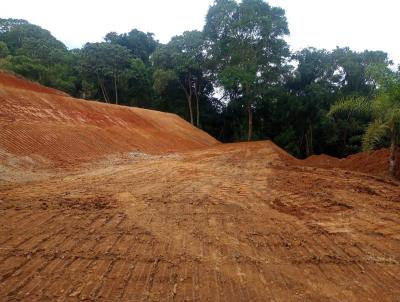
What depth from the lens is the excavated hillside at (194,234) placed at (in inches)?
160

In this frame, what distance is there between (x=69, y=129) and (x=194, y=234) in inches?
496

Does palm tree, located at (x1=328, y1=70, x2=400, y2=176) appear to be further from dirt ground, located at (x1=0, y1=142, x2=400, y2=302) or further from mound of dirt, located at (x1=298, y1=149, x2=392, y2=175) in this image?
dirt ground, located at (x1=0, y1=142, x2=400, y2=302)

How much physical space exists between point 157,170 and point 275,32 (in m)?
18.7

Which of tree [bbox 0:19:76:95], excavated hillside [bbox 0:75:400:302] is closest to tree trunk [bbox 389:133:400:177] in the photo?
excavated hillside [bbox 0:75:400:302]

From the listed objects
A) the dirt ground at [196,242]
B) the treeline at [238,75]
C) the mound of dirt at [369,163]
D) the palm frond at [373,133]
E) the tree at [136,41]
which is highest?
the tree at [136,41]

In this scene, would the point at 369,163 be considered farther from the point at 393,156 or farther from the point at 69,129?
the point at 69,129

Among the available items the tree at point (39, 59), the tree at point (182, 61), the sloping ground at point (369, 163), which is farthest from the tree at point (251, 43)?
the tree at point (39, 59)

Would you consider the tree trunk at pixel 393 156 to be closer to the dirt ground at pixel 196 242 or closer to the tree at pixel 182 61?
the dirt ground at pixel 196 242

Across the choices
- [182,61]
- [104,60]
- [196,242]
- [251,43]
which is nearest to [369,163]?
[196,242]

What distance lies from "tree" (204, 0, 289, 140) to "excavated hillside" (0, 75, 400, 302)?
599 inches

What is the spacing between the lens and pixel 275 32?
2638cm

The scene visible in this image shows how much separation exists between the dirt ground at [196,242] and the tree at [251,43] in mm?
17742

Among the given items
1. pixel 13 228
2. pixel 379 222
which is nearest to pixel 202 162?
pixel 379 222

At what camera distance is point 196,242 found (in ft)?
17.3
